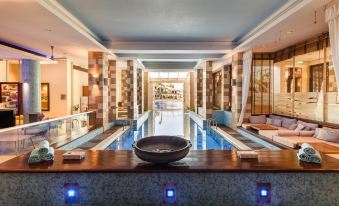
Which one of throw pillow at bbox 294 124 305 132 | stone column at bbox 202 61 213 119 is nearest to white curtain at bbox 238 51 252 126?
throw pillow at bbox 294 124 305 132

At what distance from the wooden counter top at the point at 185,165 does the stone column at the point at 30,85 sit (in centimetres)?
818

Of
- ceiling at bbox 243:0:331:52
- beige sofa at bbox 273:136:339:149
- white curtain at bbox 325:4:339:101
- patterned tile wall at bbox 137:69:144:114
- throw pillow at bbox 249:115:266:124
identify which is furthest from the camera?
patterned tile wall at bbox 137:69:144:114

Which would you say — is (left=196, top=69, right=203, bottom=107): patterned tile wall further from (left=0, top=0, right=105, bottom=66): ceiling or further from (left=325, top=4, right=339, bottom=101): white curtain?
(left=325, top=4, right=339, bottom=101): white curtain

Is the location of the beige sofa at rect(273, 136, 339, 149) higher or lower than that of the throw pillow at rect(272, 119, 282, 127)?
lower

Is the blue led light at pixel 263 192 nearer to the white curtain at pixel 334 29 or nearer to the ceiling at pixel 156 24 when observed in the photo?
the white curtain at pixel 334 29

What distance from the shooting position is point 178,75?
2109 cm

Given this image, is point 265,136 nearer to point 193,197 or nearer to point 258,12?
point 258,12

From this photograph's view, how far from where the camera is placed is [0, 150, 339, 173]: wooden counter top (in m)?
1.91

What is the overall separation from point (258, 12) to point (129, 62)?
6.82 meters

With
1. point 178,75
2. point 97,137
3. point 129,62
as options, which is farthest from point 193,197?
point 178,75

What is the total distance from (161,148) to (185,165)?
390 millimetres

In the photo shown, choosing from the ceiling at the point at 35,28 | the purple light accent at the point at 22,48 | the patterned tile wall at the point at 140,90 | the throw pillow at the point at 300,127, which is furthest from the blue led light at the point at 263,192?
the patterned tile wall at the point at 140,90

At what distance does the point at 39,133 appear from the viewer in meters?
5.38

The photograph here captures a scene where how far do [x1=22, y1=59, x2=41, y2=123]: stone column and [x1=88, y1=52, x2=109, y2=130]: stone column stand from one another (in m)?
2.57
